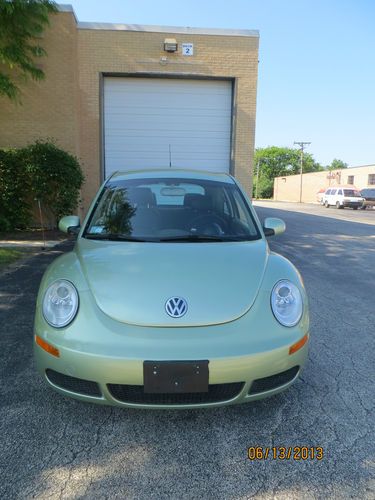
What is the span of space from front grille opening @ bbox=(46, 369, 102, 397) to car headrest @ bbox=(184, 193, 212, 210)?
6.29 ft

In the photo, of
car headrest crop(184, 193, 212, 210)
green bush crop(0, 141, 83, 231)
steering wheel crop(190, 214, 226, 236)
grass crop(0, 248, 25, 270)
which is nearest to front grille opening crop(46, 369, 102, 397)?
steering wheel crop(190, 214, 226, 236)

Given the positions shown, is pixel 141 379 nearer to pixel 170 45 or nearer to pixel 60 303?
pixel 60 303

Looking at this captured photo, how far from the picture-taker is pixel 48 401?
2748mm

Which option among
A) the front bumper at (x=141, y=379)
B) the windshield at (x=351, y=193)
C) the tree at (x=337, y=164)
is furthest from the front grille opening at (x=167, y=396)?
the tree at (x=337, y=164)

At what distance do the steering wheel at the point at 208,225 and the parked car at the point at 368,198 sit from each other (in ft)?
116

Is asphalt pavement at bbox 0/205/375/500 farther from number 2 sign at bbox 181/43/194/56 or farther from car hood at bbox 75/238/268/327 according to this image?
number 2 sign at bbox 181/43/194/56

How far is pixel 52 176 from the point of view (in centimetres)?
1056


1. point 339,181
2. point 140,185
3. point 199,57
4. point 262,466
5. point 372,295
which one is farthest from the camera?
Answer: point 339,181

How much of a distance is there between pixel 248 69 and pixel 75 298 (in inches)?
453

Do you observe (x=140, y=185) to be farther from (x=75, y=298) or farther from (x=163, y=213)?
(x=75, y=298)

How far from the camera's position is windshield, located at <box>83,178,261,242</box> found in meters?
3.28

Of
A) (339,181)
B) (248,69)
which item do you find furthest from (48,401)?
(339,181)

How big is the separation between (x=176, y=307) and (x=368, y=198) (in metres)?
37.3

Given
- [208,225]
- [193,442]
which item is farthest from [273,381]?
[208,225]
